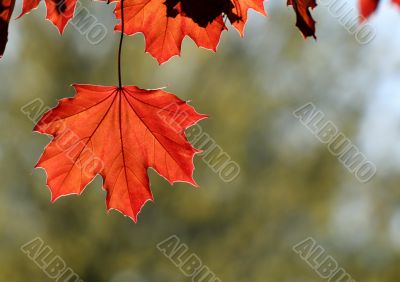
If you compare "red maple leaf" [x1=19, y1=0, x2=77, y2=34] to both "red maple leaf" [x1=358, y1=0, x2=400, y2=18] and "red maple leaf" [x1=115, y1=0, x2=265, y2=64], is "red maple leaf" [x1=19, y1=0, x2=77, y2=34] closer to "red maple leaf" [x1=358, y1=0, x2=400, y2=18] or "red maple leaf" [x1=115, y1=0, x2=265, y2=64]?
"red maple leaf" [x1=115, y1=0, x2=265, y2=64]

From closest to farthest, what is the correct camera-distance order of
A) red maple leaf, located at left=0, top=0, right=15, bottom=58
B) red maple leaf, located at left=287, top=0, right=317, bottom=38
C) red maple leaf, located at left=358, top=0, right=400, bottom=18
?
red maple leaf, located at left=358, top=0, right=400, bottom=18
red maple leaf, located at left=0, top=0, right=15, bottom=58
red maple leaf, located at left=287, top=0, right=317, bottom=38

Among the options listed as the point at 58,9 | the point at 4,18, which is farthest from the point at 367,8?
the point at 58,9

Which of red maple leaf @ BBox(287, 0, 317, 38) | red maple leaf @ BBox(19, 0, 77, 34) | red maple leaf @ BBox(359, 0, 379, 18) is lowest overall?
red maple leaf @ BBox(19, 0, 77, 34)

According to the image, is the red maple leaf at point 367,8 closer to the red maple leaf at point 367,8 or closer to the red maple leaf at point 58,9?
the red maple leaf at point 367,8

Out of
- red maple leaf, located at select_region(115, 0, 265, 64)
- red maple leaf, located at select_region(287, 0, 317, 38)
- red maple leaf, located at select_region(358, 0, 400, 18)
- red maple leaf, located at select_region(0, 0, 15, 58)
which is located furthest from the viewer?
red maple leaf, located at select_region(115, 0, 265, 64)

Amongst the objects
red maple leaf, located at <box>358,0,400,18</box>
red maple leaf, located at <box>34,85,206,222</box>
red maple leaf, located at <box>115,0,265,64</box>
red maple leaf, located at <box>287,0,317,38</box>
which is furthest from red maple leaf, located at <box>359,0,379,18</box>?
red maple leaf, located at <box>34,85,206,222</box>

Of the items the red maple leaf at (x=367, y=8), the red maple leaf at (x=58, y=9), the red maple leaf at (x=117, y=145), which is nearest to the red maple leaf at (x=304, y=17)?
the red maple leaf at (x=367, y=8)

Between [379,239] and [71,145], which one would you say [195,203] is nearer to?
[379,239]

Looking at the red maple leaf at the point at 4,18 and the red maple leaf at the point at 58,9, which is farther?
the red maple leaf at the point at 58,9
